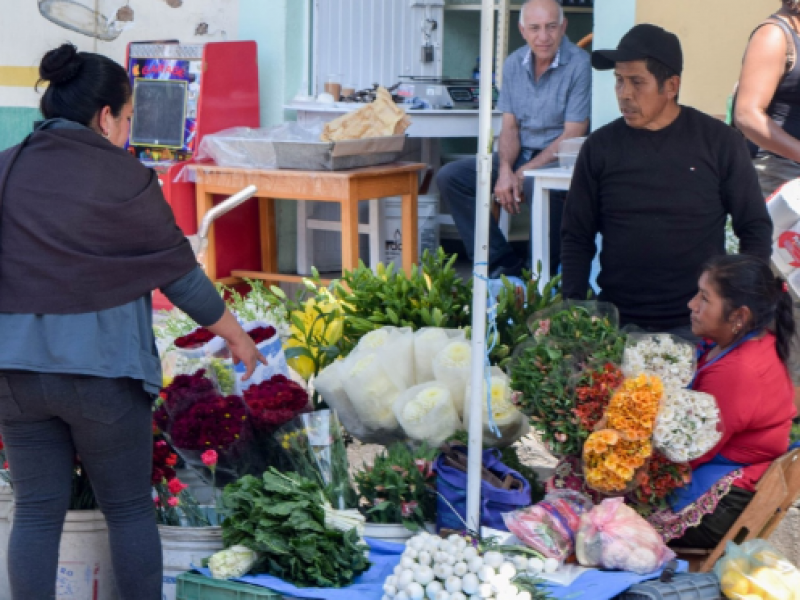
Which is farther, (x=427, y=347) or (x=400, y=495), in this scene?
(x=427, y=347)

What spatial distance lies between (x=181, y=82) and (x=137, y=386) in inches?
155

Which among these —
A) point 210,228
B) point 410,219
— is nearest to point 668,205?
point 410,219

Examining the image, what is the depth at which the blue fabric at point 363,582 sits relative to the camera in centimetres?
264

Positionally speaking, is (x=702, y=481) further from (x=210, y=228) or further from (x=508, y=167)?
(x=210, y=228)

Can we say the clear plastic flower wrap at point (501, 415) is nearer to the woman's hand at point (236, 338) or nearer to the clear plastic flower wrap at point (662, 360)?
→ the clear plastic flower wrap at point (662, 360)

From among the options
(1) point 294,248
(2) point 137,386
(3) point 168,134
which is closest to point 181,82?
(3) point 168,134

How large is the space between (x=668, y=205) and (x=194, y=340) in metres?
1.51

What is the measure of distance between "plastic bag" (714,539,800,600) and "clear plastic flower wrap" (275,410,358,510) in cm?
99

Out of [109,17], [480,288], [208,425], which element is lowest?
[208,425]

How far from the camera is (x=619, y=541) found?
2650mm

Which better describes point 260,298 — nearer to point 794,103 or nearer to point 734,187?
point 734,187

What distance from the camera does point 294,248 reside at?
6.87m

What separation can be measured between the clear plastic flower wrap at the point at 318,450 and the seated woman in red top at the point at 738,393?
0.85 meters

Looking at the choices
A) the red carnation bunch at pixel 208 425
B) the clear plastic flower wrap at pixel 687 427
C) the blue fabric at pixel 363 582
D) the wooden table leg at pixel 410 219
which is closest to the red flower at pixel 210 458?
the red carnation bunch at pixel 208 425
